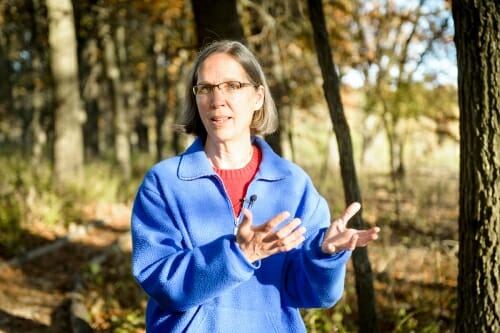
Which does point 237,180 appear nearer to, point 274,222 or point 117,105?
point 274,222

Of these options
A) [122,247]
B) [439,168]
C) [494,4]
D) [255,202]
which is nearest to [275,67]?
[122,247]

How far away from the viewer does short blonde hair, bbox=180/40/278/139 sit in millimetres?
2389

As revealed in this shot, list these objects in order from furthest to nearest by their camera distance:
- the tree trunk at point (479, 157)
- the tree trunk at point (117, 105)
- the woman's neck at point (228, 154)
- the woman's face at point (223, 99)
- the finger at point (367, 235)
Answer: the tree trunk at point (117, 105), the tree trunk at point (479, 157), the woman's neck at point (228, 154), the woman's face at point (223, 99), the finger at point (367, 235)

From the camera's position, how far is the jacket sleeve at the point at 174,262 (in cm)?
198

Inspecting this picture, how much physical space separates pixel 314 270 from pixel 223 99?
0.81 m

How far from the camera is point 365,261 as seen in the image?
13.1 feet

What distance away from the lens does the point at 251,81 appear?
7.96 feet

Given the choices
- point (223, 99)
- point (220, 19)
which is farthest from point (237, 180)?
point (220, 19)

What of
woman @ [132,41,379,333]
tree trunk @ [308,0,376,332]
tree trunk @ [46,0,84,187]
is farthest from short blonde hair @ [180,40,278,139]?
tree trunk @ [46,0,84,187]

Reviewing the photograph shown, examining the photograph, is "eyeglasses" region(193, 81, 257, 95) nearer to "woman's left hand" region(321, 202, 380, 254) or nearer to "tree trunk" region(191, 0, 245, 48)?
"woman's left hand" region(321, 202, 380, 254)

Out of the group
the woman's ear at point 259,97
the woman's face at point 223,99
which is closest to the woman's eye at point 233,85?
the woman's face at point 223,99

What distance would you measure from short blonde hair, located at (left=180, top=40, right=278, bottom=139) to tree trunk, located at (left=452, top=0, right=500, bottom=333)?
111cm

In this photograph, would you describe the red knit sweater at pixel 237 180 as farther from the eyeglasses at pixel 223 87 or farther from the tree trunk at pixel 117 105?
the tree trunk at pixel 117 105

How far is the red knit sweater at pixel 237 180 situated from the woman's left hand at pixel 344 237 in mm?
449
